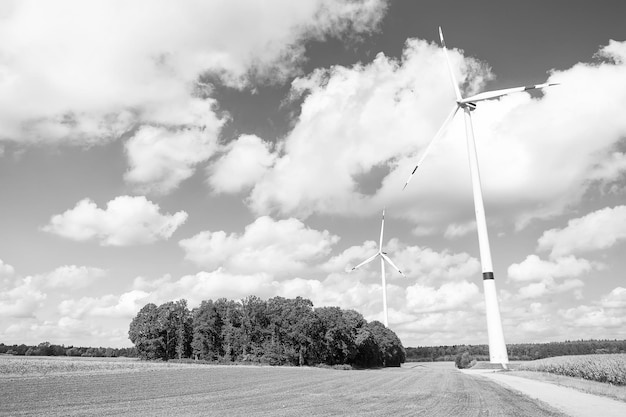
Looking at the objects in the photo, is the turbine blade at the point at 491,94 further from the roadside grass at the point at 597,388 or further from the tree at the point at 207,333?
the tree at the point at 207,333

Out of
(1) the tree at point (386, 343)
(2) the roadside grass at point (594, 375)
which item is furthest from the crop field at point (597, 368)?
(1) the tree at point (386, 343)

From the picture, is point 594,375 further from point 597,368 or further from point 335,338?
point 335,338

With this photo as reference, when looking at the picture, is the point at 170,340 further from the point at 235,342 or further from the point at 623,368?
the point at 623,368

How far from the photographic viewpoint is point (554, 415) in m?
22.7

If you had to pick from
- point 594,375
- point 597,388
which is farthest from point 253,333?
point 597,388

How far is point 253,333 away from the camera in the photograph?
412 feet

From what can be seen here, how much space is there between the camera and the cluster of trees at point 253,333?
113 metres

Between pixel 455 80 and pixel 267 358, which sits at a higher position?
pixel 455 80

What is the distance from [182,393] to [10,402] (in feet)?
39.2

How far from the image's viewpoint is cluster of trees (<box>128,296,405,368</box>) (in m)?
113

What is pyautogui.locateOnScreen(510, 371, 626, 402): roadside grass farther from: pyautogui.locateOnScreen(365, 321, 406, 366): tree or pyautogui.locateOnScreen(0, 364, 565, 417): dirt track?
pyautogui.locateOnScreen(365, 321, 406, 366): tree

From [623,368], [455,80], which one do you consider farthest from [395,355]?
[623,368]

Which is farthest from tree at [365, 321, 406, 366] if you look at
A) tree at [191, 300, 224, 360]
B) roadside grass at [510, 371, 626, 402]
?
roadside grass at [510, 371, 626, 402]

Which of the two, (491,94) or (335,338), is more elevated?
(491,94)
